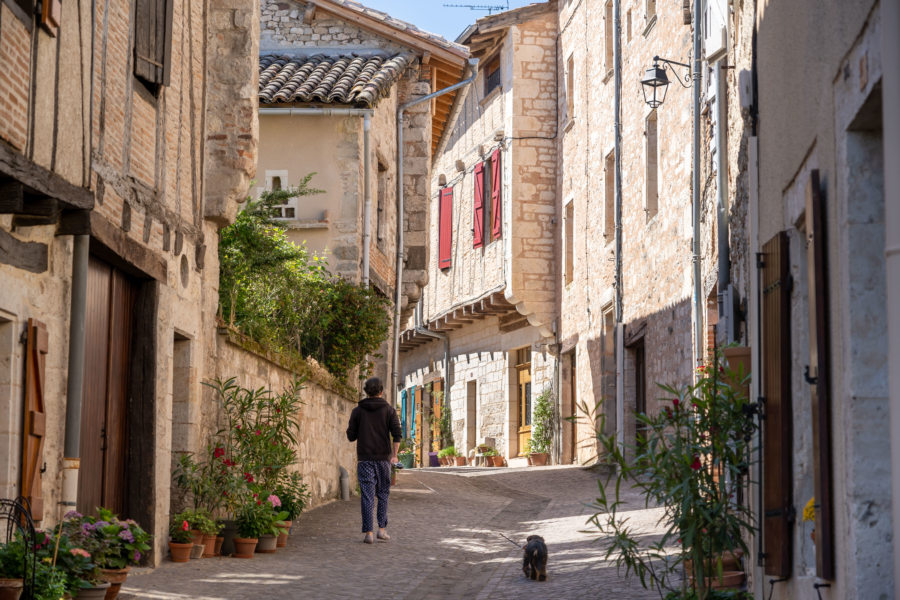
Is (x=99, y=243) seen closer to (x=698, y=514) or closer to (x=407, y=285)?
(x=698, y=514)

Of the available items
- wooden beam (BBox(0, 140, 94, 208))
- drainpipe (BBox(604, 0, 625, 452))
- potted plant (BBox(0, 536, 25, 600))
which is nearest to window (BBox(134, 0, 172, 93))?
wooden beam (BBox(0, 140, 94, 208))

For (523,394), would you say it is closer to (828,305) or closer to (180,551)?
(180,551)

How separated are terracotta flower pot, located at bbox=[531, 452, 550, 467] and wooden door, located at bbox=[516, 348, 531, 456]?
1.94m

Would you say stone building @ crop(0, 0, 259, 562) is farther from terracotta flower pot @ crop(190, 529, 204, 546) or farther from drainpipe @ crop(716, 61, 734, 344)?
drainpipe @ crop(716, 61, 734, 344)

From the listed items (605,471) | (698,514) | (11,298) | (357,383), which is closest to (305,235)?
(357,383)

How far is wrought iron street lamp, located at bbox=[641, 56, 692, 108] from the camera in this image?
1478cm

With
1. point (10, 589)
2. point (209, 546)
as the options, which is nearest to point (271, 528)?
point (209, 546)

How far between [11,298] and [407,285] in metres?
14.3

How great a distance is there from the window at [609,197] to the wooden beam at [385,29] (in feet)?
11.1

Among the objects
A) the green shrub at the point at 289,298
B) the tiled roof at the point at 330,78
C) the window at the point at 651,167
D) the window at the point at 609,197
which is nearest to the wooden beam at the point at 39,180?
the green shrub at the point at 289,298

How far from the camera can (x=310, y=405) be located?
13.6 m

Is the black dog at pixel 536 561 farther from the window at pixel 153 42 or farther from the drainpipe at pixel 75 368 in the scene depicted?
the window at pixel 153 42

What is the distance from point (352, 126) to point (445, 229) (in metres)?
12.8

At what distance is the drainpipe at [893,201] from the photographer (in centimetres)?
362
